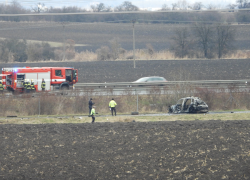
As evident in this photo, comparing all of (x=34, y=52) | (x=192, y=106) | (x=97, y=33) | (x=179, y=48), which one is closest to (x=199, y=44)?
(x=179, y=48)

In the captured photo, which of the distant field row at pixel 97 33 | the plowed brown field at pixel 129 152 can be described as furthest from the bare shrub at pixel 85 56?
the plowed brown field at pixel 129 152

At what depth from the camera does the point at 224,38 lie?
69062 mm

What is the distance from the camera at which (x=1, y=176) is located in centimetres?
1163

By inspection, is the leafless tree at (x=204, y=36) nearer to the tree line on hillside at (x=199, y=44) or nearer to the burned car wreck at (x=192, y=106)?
the tree line on hillside at (x=199, y=44)

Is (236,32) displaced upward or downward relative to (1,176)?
upward

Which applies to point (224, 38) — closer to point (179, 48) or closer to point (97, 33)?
point (179, 48)

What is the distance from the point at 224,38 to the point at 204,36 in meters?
3.79

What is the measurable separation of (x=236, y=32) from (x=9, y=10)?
51820 mm

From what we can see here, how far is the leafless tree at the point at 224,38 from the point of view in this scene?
2650 inches

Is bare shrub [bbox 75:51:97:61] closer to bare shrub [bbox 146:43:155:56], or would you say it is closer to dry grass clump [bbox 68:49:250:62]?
dry grass clump [bbox 68:49:250:62]

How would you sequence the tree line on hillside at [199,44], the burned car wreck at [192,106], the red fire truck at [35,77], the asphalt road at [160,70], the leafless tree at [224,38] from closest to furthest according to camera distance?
1. the burned car wreck at [192,106]
2. the red fire truck at [35,77]
3. the asphalt road at [160,70]
4. the tree line on hillside at [199,44]
5. the leafless tree at [224,38]

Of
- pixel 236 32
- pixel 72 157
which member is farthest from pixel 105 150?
pixel 236 32

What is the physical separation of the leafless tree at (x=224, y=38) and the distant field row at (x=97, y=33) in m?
4.80

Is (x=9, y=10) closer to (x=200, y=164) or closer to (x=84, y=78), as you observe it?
(x=84, y=78)
